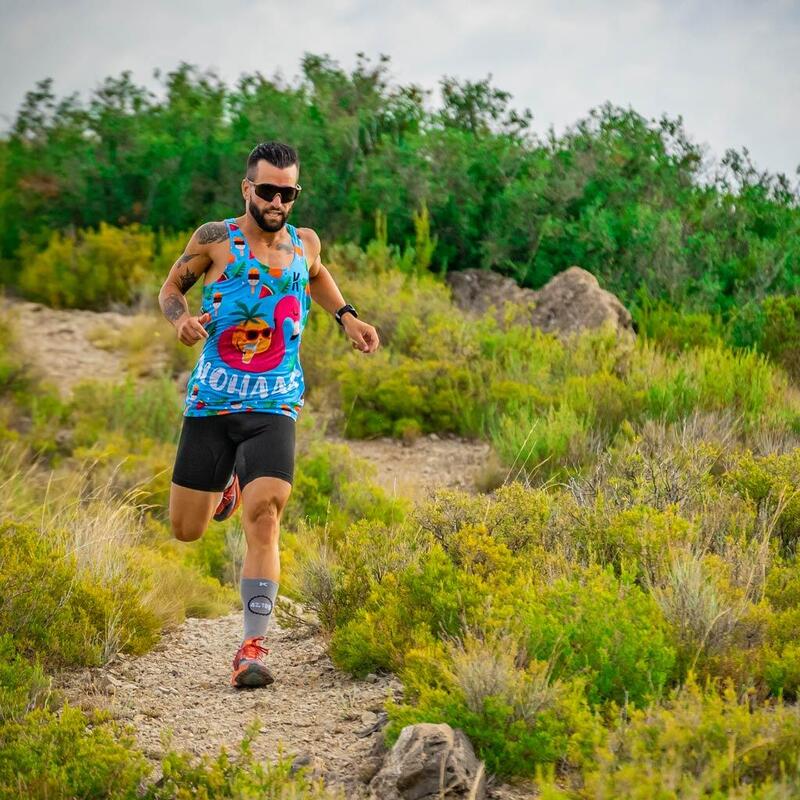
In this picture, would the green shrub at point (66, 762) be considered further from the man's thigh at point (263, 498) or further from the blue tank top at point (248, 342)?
the blue tank top at point (248, 342)

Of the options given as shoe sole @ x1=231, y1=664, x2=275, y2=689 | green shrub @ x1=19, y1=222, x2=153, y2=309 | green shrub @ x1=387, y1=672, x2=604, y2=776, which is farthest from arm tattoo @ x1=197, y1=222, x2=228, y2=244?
green shrub @ x1=19, y1=222, x2=153, y2=309

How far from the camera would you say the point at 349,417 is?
11.5m

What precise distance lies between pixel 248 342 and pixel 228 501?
109 centimetres

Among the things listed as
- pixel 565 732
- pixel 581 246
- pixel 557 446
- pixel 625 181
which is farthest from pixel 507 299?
pixel 565 732

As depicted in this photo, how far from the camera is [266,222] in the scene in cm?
555

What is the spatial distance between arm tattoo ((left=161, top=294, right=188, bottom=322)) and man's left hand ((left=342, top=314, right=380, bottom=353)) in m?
0.75

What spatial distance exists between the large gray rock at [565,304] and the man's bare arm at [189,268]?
272 inches

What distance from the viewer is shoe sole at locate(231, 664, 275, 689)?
538cm

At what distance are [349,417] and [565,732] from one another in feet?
24.6

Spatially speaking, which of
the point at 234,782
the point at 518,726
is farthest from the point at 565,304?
the point at 234,782

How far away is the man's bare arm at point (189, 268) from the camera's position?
5602 millimetres

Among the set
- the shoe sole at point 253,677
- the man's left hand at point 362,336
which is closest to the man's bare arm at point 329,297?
the man's left hand at point 362,336

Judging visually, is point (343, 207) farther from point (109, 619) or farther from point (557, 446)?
point (109, 619)

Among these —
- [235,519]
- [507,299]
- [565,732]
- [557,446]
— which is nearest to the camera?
[565,732]
